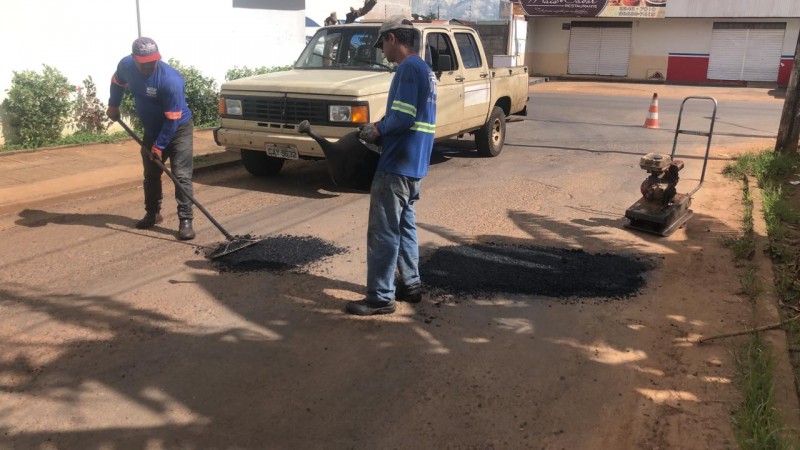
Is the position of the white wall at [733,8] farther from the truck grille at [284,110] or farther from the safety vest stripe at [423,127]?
the safety vest stripe at [423,127]

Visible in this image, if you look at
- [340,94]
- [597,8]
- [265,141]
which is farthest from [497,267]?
[597,8]

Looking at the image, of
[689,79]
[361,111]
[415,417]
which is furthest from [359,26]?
[689,79]

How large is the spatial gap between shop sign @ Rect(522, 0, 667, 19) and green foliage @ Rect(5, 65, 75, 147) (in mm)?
25895

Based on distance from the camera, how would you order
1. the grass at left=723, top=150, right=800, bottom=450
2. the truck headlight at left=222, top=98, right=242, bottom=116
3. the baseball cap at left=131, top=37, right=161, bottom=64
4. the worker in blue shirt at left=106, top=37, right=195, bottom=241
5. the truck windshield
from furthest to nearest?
Answer: the truck windshield, the truck headlight at left=222, top=98, right=242, bottom=116, the worker in blue shirt at left=106, top=37, right=195, bottom=241, the baseball cap at left=131, top=37, right=161, bottom=64, the grass at left=723, top=150, right=800, bottom=450

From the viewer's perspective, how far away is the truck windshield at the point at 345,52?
8250 mm

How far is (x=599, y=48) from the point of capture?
3170 cm

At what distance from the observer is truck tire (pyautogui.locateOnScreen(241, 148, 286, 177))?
849 centimetres

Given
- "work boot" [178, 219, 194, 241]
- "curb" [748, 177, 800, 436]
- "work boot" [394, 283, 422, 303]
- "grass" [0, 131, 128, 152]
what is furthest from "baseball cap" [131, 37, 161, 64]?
"curb" [748, 177, 800, 436]

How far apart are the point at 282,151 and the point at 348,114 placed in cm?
97

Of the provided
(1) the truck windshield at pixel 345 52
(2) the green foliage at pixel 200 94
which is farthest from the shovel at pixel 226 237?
(2) the green foliage at pixel 200 94

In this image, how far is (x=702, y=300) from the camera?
479 centimetres

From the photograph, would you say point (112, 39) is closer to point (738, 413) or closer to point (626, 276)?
point (626, 276)

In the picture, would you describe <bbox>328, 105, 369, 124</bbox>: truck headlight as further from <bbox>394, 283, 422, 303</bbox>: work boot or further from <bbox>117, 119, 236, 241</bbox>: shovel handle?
<bbox>394, 283, 422, 303</bbox>: work boot

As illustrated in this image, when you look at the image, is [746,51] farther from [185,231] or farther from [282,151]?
[185,231]
